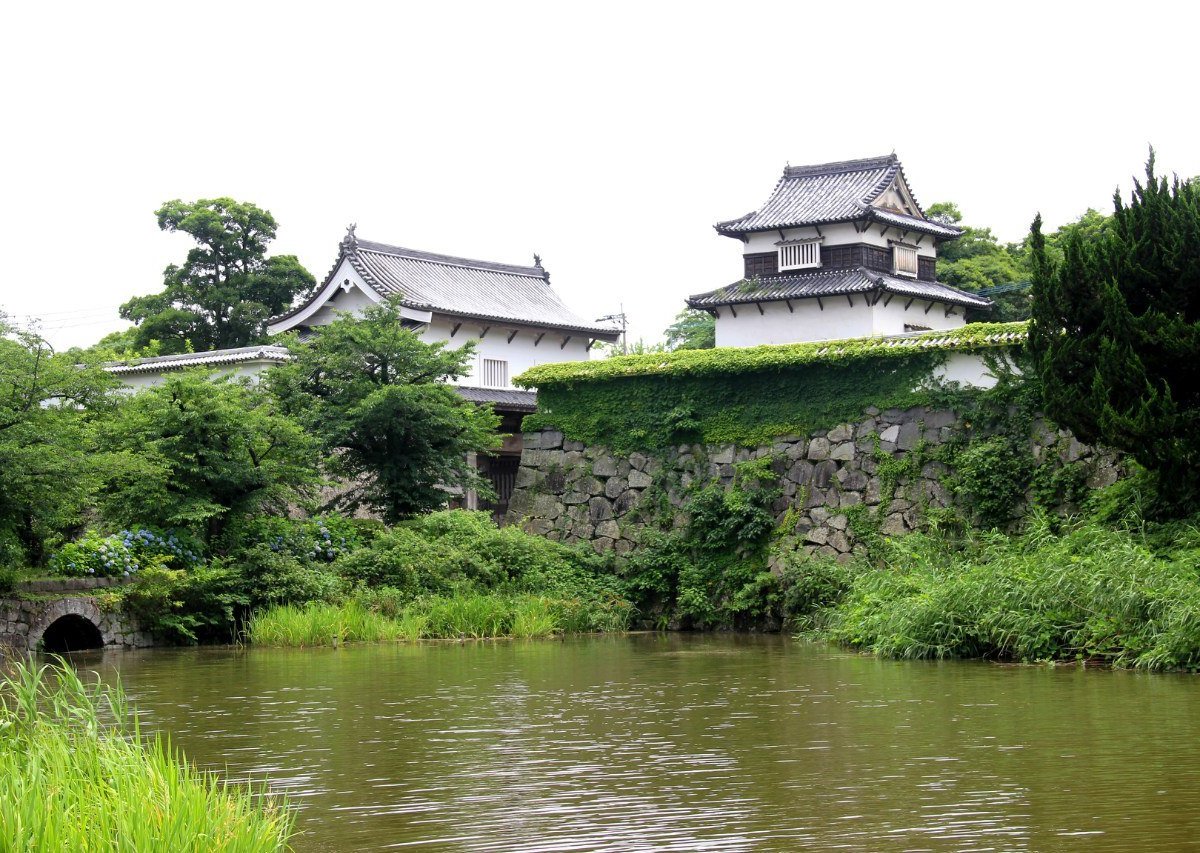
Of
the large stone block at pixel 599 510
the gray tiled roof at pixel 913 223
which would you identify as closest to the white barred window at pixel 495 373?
the gray tiled roof at pixel 913 223

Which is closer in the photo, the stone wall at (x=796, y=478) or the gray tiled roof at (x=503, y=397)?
the stone wall at (x=796, y=478)

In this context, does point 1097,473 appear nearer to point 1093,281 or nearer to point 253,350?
point 1093,281

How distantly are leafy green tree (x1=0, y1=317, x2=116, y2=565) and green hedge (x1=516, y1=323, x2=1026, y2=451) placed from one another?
8973mm

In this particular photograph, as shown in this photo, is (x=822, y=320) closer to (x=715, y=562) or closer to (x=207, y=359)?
(x=715, y=562)

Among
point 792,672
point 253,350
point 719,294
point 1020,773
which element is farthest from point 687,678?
point 719,294

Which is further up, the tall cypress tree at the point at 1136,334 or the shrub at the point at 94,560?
the tall cypress tree at the point at 1136,334

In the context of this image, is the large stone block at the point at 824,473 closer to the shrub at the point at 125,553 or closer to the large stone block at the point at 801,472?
the large stone block at the point at 801,472

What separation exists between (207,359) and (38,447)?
14376 mm

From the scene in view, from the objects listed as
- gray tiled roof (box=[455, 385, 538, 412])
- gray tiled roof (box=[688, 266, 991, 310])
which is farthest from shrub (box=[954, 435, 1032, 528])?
gray tiled roof (box=[688, 266, 991, 310])

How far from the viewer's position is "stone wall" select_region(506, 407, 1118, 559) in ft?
68.2

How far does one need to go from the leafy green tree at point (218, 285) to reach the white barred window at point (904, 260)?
55.7 feet

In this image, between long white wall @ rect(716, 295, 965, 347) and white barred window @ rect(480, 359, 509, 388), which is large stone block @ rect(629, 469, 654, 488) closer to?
long white wall @ rect(716, 295, 965, 347)

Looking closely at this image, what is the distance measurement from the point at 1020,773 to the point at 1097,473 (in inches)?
465

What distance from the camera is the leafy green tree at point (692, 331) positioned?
43750 millimetres
